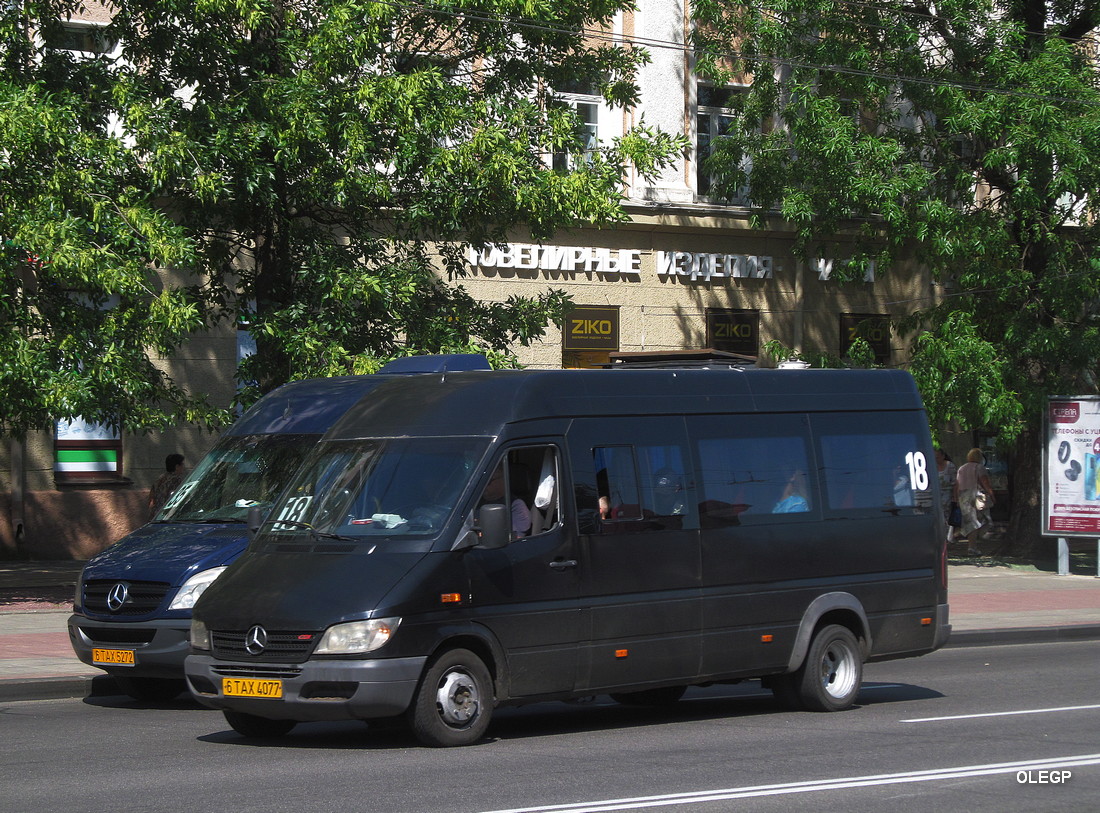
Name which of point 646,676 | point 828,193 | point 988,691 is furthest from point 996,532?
point 646,676

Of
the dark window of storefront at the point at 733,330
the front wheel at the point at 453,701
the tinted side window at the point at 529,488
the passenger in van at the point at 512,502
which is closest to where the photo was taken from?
the front wheel at the point at 453,701

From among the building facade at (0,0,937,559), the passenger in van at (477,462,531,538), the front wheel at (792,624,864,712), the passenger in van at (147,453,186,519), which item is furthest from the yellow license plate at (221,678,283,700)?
the building facade at (0,0,937,559)

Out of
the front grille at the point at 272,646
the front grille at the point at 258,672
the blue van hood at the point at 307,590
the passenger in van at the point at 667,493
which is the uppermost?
the passenger in van at the point at 667,493

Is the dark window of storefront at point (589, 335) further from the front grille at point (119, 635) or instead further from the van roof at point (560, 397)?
the front grille at point (119, 635)

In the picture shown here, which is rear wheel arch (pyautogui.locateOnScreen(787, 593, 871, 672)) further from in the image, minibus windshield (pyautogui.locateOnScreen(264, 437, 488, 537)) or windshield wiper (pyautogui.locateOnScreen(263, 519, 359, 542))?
windshield wiper (pyautogui.locateOnScreen(263, 519, 359, 542))

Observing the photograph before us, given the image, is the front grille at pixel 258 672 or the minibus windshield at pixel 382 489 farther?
the minibus windshield at pixel 382 489

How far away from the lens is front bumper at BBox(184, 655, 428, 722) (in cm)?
870

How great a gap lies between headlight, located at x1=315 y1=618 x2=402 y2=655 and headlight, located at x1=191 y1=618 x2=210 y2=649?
1017mm

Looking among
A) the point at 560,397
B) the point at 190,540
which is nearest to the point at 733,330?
the point at 190,540

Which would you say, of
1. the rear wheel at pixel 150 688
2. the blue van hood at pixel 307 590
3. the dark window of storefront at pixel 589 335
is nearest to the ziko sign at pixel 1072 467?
the dark window of storefront at pixel 589 335

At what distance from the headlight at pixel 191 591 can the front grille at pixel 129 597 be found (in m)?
0.12

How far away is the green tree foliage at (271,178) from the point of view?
16.2 metres

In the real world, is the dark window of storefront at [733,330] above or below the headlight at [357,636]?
above

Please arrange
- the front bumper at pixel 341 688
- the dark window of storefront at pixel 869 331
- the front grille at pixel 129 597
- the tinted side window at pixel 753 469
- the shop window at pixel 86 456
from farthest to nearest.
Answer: the dark window of storefront at pixel 869 331
the shop window at pixel 86 456
the front grille at pixel 129 597
the tinted side window at pixel 753 469
the front bumper at pixel 341 688
